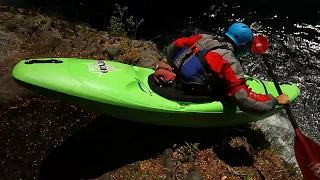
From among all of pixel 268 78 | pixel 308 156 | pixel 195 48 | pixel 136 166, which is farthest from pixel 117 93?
pixel 268 78

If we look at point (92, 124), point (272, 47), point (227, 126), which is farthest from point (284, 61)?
point (92, 124)

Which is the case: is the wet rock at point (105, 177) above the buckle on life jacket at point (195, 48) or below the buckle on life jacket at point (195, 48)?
below

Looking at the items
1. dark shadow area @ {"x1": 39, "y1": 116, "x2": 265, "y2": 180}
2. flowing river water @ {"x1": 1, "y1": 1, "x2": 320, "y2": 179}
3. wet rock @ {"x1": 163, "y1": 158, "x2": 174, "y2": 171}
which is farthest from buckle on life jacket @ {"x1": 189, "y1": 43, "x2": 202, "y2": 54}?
flowing river water @ {"x1": 1, "y1": 1, "x2": 320, "y2": 179}

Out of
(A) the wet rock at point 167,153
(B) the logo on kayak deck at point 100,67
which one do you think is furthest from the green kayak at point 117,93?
(A) the wet rock at point 167,153

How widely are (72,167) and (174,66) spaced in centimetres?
145

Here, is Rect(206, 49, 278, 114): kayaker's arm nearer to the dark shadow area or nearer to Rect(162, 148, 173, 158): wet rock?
the dark shadow area

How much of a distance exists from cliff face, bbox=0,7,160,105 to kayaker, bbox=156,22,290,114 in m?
1.41

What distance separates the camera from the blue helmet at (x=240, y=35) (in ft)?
11.9

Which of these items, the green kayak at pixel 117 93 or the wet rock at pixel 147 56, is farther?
the wet rock at pixel 147 56

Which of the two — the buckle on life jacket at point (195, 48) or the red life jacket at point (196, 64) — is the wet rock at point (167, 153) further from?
the buckle on life jacket at point (195, 48)

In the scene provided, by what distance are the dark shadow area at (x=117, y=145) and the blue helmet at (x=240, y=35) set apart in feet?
3.59

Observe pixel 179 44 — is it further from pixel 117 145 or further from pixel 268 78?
pixel 268 78

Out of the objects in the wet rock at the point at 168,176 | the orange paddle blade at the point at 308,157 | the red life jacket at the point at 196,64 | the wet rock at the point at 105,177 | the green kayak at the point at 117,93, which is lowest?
the wet rock at the point at 105,177

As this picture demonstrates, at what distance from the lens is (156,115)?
377 cm
